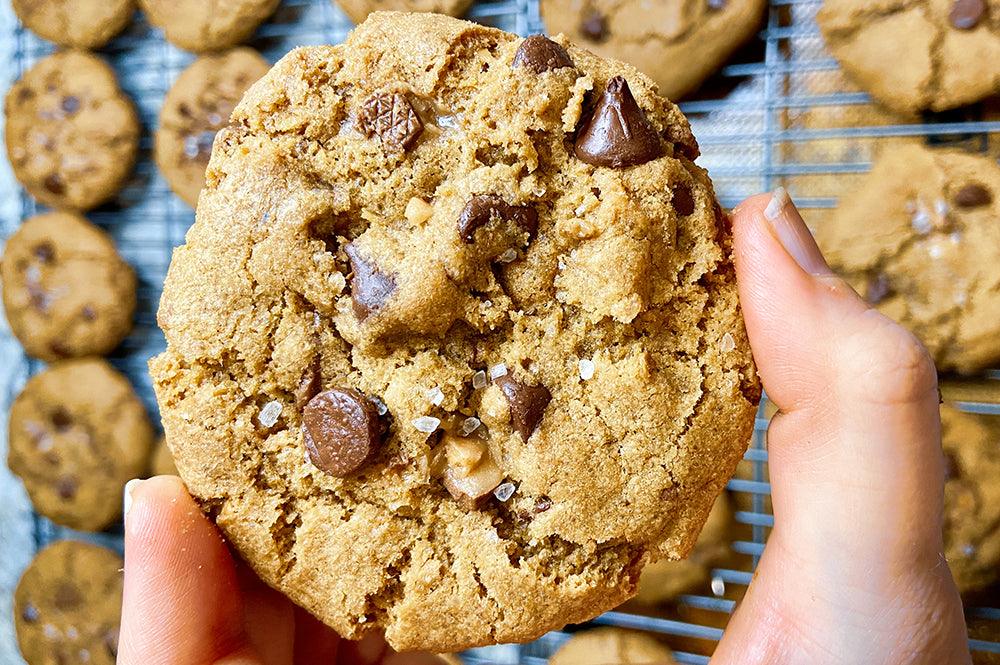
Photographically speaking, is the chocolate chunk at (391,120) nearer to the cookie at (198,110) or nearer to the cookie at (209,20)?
the cookie at (198,110)

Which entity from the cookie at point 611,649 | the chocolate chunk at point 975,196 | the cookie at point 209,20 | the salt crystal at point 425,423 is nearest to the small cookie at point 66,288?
the cookie at point 209,20

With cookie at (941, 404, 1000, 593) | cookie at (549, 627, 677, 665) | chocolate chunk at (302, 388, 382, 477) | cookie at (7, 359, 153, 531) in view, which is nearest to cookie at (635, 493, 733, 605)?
cookie at (549, 627, 677, 665)

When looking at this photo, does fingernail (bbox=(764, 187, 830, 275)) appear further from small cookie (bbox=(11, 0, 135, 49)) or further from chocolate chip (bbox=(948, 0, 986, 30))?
small cookie (bbox=(11, 0, 135, 49))

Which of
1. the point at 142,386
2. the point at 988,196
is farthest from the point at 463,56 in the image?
the point at 142,386

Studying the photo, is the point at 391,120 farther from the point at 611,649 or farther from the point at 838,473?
the point at 611,649

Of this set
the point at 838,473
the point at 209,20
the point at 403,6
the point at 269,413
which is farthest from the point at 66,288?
the point at 838,473
